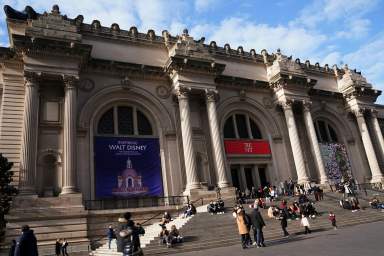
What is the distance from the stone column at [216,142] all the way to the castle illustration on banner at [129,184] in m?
5.44

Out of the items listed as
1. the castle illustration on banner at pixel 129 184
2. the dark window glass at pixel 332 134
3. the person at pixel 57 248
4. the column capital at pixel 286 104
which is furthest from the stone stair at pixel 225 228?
the dark window glass at pixel 332 134

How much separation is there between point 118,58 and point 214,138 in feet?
32.8

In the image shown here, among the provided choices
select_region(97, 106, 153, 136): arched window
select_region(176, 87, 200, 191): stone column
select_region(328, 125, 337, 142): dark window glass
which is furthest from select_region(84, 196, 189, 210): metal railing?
select_region(328, 125, 337, 142): dark window glass

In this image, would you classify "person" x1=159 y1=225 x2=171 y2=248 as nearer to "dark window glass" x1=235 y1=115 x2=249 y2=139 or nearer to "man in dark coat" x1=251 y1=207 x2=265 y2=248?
"man in dark coat" x1=251 y1=207 x2=265 y2=248

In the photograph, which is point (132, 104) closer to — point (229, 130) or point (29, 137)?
point (29, 137)

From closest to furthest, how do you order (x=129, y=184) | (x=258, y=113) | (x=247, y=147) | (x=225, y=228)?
1. (x=225, y=228)
2. (x=129, y=184)
3. (x=247, y=147)
4. (x=258, y=113)

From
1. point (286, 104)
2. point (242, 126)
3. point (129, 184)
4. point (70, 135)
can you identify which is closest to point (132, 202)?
point (129, 184)

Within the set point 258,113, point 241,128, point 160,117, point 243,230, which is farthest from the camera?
point 258,113

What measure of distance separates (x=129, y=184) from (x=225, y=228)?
900 centimetres

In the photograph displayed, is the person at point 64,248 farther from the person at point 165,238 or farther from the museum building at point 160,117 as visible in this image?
the person at point 165,238

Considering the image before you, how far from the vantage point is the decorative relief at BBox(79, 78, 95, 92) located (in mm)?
25008

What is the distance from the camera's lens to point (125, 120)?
26344mm

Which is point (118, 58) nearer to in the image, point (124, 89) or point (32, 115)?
point (124, 89)

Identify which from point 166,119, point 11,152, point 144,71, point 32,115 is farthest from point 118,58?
point 11,152
